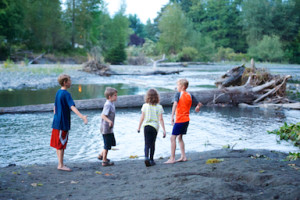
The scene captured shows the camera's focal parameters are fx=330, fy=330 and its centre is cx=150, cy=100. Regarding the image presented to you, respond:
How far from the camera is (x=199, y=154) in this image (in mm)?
7215

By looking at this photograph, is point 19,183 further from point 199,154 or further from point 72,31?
point 72,31

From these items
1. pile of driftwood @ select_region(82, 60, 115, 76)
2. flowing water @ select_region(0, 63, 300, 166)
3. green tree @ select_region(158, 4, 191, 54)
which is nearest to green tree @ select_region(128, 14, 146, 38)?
green tree @ select_region(158, 4, 191, 54)

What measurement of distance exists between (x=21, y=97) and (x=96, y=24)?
51149mm

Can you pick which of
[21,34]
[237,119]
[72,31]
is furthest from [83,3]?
[237,119]

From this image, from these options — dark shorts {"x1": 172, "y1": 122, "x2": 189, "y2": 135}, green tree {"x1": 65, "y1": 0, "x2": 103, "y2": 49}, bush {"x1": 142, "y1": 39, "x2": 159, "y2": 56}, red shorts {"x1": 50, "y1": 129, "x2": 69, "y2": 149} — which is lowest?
red shorts {"x1": 50, "y1": 129, "x2": 69, "y2": 149}

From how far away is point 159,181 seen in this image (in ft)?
16.1

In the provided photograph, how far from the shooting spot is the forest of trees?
4872cm

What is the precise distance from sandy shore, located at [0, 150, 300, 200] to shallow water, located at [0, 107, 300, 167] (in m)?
1.26

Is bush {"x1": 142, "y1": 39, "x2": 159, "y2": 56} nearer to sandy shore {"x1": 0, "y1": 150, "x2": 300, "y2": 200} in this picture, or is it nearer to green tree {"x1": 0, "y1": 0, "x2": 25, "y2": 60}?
green tree {"x1": 0, "y1": 0, "x2": 25, "y2": 60}

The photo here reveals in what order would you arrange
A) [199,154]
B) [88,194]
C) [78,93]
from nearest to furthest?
[88,194] < [199,154] < [78,93]

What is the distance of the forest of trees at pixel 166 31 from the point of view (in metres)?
48.7

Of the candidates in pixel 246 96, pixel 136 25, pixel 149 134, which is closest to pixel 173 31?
pixel 136 25

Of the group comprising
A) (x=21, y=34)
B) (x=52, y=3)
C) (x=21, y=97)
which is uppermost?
(x=52, y=3)

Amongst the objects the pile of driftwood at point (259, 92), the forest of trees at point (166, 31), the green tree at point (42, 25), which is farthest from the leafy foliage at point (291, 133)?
the green tree at point (42, 25)
